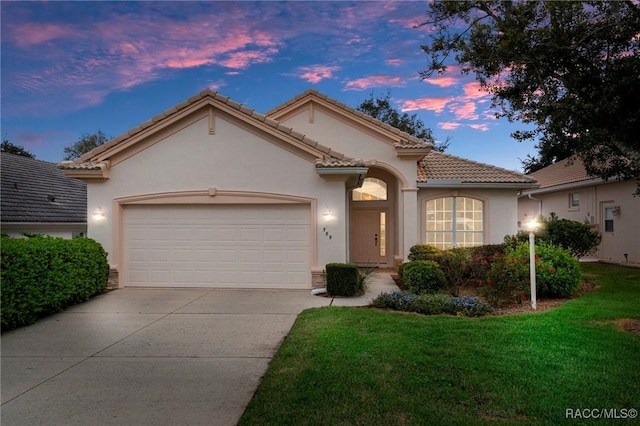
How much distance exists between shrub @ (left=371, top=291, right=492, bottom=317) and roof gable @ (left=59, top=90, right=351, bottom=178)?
3.91m

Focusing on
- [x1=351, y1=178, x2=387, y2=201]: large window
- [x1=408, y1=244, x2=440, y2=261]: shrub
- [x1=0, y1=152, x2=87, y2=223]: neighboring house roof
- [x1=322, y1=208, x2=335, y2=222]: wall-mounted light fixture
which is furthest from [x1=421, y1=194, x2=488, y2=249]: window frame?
[x1=0, y1=152, x2=87, y2=223]: neighboring house roof

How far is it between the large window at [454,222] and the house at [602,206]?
5.84 feet

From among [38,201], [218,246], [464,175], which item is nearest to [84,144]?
[38,201]

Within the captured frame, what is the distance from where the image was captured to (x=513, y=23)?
674 cm

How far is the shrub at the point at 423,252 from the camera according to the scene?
12.1 m

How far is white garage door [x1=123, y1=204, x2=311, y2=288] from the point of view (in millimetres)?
10734

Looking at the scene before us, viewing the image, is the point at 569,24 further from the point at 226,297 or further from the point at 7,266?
the point at 7,266

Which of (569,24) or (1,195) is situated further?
(1,195)

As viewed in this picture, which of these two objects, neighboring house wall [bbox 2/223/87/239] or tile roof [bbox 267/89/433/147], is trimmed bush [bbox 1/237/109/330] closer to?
neighboring house wall [bbox 2/223/87/239]

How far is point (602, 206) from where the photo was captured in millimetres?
17297

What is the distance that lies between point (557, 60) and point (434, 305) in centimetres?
494

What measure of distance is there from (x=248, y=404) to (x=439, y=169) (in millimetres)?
12943

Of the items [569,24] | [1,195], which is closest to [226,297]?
[569,24]

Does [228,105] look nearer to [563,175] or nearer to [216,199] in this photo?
[216,199]
